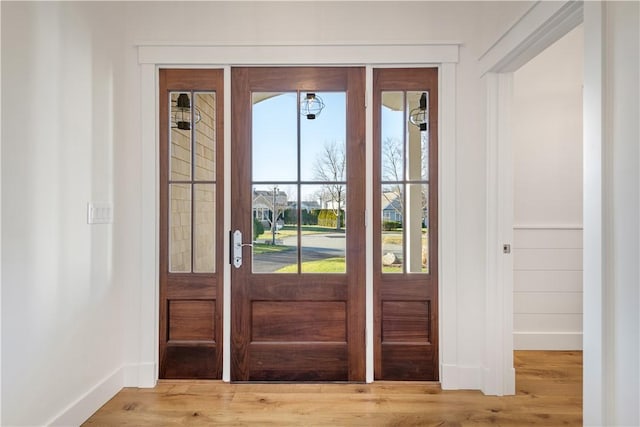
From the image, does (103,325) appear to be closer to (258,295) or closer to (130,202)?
(130,202)

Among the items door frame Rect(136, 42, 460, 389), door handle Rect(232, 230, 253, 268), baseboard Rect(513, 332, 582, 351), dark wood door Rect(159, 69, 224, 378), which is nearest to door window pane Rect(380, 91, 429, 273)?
door frame Rect(136, 42, 460, 389)

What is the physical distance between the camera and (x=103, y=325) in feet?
7.76

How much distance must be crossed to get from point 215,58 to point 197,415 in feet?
7.24

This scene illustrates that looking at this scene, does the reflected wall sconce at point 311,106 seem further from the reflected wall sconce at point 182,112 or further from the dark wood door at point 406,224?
the reflected wall sconce at point 182,112

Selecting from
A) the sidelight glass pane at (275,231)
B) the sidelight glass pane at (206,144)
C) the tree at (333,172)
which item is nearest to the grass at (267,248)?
the sidelight glass pane at (275,231)

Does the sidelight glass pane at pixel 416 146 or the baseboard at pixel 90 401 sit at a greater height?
the sidelight glass pane at pixel 416 146

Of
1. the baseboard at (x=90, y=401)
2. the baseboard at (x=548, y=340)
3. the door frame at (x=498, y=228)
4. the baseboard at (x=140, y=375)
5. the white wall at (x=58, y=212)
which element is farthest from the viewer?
the baseboard at (x=548, y=340)

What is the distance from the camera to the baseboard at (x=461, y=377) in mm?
2527

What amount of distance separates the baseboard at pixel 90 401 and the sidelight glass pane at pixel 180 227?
75 centimetres

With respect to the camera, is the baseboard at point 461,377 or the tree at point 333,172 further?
the tree at point 333,172

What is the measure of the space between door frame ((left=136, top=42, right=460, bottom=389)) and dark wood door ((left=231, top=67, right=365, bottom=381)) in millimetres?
100

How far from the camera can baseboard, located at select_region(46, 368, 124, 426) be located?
2.01m

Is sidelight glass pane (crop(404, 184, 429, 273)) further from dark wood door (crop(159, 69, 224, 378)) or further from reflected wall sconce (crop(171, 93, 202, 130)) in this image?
reflected wall sconce (crop(171, 93, 202, 130))

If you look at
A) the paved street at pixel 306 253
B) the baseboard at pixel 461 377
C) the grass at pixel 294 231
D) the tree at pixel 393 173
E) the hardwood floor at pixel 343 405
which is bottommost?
the hardwood floor at pixel 343 405
